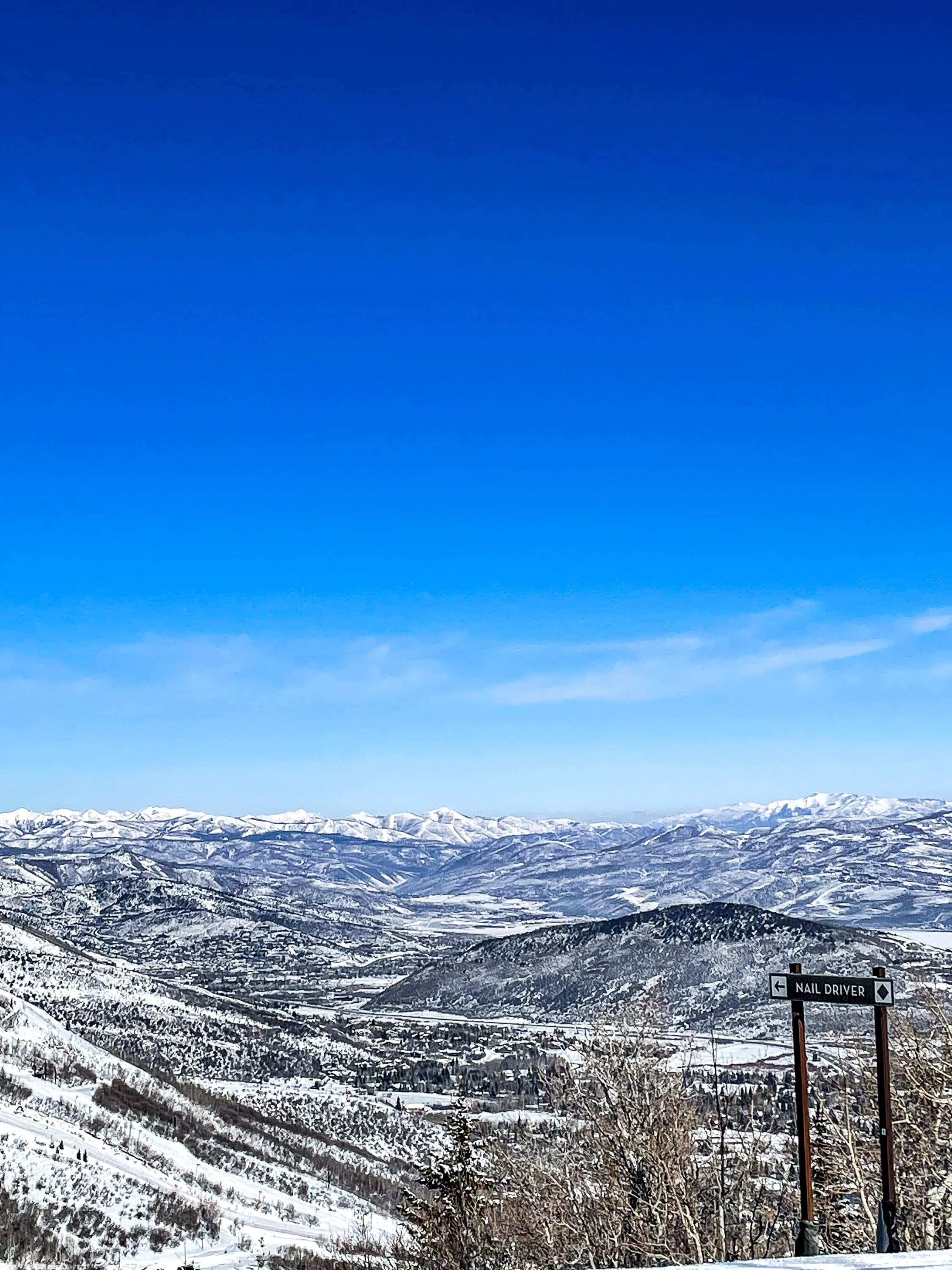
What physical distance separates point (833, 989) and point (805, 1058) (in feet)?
4.81

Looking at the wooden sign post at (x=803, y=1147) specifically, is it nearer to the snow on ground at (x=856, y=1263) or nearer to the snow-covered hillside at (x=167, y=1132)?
the snow on ground at (x=856, y=1263)

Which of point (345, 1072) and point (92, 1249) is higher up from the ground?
point (92, 1249)

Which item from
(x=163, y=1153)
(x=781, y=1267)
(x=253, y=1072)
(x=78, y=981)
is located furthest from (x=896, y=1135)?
(x=78, y=981)

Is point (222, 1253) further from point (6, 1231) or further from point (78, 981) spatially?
point (78, 981)

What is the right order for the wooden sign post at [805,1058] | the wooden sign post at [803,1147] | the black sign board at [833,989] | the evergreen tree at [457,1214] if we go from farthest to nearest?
the evergreen tree at [457,1214]
the black sign board at [833,989]
the wooden sign post at [805,1058]
the wooden sign post at [803,1147]

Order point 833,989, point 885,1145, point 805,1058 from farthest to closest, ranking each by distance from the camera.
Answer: point 833,989 < point 885,1145 < point 805,1058

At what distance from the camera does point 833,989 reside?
18422mm

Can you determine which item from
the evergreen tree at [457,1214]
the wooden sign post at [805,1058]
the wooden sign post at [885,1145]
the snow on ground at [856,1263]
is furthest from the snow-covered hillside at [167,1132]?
the wooden sign post at [885,1145]

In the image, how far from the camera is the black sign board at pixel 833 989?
1784 cm

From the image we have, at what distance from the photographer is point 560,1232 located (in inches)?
1133

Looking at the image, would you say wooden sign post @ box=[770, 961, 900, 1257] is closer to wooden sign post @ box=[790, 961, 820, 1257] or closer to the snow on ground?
wooden sign post @ box=[790, 961, 820, 1257]

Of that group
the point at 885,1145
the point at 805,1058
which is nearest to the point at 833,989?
the point at 805,1058

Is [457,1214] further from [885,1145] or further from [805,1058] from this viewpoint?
[805,1058]

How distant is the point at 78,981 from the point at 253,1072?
50382 mm
